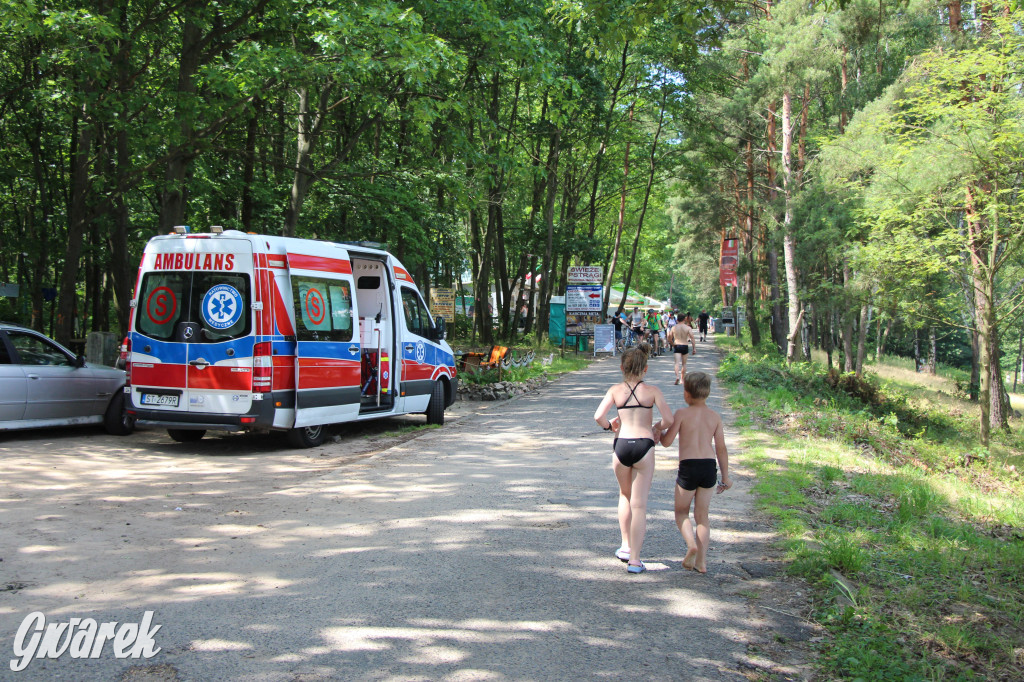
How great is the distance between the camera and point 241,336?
960cm

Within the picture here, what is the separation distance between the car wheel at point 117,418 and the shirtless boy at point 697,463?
8836mm

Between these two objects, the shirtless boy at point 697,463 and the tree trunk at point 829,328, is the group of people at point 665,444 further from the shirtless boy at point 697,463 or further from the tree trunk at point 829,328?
the tree trunk at point 829,328

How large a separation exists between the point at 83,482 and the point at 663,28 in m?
7.94

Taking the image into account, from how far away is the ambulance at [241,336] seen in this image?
31.5 feet

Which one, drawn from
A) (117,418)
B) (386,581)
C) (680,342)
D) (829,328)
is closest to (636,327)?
(680,342)

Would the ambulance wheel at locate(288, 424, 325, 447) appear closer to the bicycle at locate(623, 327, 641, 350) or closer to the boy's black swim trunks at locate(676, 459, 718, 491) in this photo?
the boy's black swim trunks at locate(676, 459, 718, 491)

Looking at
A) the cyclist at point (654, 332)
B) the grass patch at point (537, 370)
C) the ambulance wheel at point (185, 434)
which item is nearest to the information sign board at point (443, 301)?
the grass patch at point (537, 370)

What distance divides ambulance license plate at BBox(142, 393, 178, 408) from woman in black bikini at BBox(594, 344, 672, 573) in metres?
6.50

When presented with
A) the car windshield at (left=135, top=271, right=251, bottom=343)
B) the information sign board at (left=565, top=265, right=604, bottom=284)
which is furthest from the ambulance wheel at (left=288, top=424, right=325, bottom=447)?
the information sign board at (left=565, top=265, right=604, bottom=284)

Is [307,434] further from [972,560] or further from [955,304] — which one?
[955,304]

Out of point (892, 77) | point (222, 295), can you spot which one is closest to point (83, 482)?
point (222, 295)

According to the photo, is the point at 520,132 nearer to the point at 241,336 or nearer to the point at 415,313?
the point at 415,313

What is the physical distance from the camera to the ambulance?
9594mm

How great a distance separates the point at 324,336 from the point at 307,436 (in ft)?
4.59
